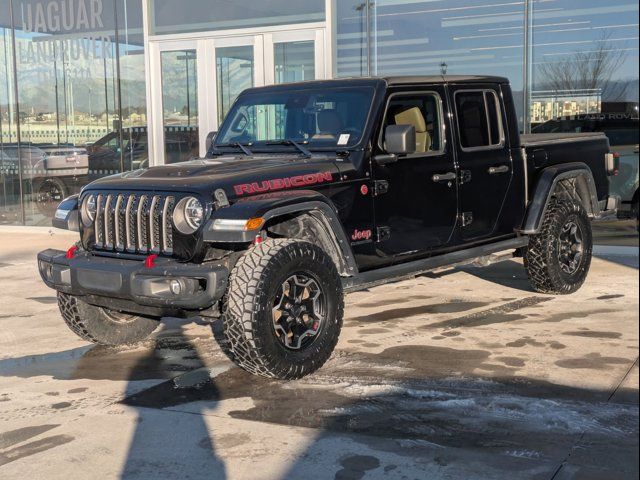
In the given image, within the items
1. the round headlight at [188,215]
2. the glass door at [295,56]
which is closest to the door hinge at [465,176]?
the round headlight at [188,215]

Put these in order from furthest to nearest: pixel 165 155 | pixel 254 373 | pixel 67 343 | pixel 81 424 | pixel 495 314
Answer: pixel 165 155
pixel 495 314
pixel 67 343
pixel 254 373
pixel 81 424

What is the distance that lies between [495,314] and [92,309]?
10.5 feet

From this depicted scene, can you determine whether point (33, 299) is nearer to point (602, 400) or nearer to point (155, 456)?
point (155, 456)

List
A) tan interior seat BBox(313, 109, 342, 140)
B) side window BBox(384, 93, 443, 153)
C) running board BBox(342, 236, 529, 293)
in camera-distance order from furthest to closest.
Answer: side window BBox(384, 93, 443, 153) < tan interior seat BBox(313, 109, 342, 140) < running board BBox(342, 236, 529, 293)

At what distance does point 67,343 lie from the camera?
21.6 feet

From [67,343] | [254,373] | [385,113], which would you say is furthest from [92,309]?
[385,113]

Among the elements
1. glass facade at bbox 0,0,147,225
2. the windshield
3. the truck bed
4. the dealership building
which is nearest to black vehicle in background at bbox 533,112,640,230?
the dealership building

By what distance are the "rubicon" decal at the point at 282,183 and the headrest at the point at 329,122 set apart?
0.63 meters

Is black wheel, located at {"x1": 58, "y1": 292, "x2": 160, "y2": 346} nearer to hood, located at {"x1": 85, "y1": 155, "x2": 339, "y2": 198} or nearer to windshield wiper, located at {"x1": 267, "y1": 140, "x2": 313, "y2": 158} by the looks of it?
hood, located at {"x1": 85, "y1": 155, "x2": 339, "y2": 198}

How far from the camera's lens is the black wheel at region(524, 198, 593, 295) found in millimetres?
7520

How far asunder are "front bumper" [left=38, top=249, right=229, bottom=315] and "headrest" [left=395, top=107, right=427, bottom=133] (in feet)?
6.92

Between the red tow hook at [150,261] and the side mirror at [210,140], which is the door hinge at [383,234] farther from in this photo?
the side mirror at [210,140]

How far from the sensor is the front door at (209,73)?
41.3ft

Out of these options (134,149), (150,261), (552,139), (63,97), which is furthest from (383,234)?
(63,97)
